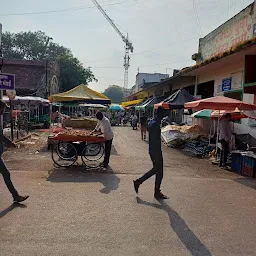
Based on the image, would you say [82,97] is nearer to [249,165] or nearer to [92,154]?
[92,154]

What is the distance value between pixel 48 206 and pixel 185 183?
12.1ft

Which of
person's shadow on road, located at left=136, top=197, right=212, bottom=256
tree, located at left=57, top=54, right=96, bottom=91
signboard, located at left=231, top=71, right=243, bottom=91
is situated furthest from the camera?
tree, located at left=57, top=54, right=96, bottom=91

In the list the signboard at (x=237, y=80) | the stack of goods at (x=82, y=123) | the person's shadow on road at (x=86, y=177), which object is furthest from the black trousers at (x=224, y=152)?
the stack of goods at (x=82, y=123)

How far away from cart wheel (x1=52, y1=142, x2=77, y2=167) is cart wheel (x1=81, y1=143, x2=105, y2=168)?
314mm

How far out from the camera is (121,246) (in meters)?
4.17

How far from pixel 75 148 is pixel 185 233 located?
5464mm

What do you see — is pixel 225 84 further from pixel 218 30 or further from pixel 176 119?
pixel 176 119

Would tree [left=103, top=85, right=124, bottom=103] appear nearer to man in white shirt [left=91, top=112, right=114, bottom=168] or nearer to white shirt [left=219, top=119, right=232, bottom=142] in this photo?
white shirt [left=219, top=119, right=232, bottom=142]

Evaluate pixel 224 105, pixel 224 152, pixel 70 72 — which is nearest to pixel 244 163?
pixel 224 152

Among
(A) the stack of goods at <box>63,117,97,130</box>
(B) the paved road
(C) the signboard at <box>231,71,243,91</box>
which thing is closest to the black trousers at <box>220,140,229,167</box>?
(B) the paved road

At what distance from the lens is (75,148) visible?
31.3ft

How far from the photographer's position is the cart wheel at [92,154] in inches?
387

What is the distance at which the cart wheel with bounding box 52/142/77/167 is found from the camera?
961 cm

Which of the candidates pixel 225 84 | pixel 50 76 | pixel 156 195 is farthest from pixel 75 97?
pixel 50 76
